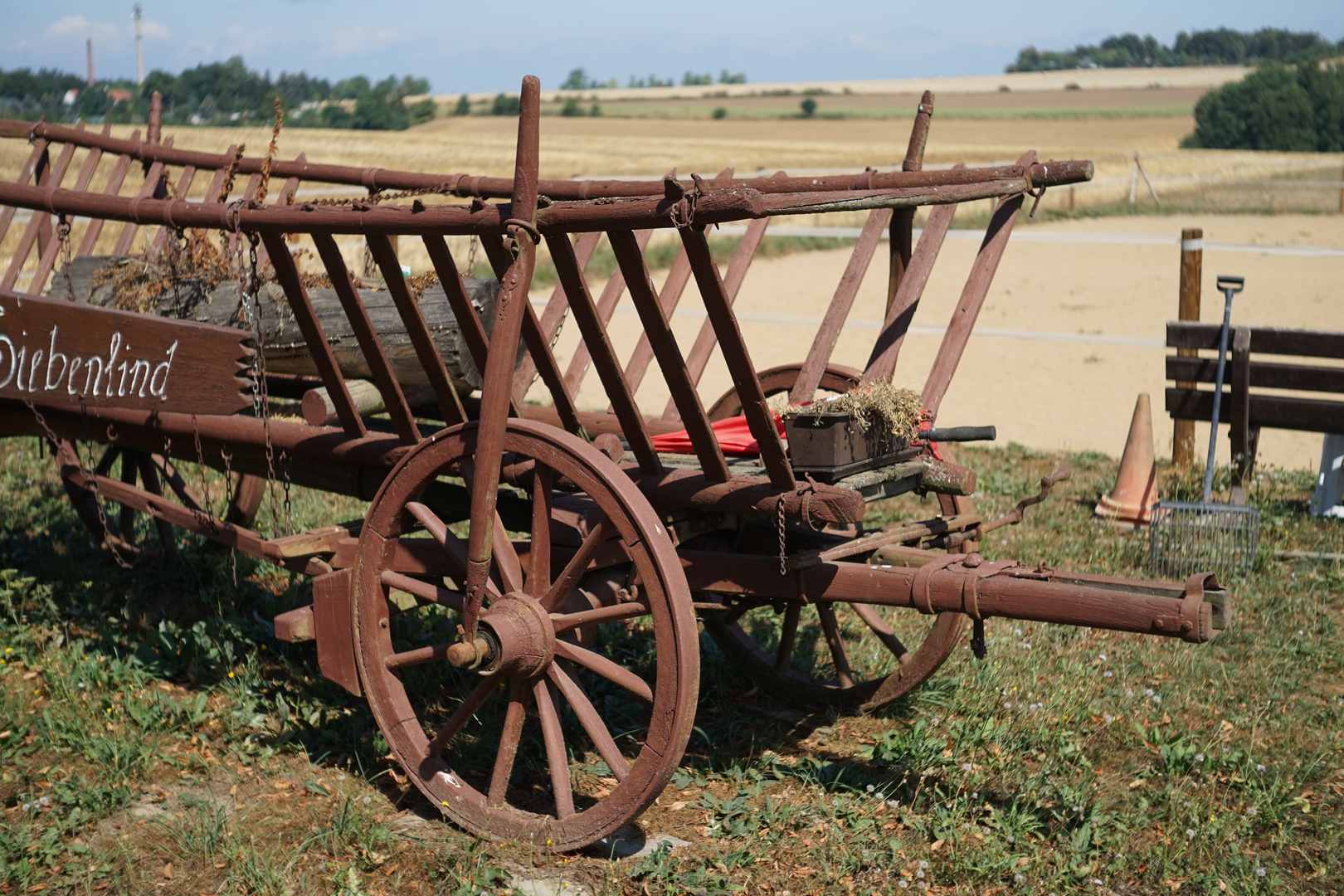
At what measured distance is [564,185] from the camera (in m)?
4.22

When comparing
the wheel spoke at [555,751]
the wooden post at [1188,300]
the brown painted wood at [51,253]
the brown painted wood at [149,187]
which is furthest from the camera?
the wooden post at [1188,300]

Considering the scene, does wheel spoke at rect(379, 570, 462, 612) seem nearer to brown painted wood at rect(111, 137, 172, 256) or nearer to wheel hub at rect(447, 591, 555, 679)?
wheel hub at rect(447, 591, 555, 679)

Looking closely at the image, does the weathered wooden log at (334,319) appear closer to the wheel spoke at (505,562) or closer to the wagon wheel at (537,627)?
the wagon wheel at (537,627)

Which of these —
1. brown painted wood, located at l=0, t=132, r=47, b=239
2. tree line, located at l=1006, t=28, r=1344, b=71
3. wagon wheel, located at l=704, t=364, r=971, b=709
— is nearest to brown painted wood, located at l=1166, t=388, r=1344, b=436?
wagon wheel, located at l=704, t=364, r=971, b=709

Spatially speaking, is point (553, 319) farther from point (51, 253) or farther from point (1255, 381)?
point (1255, 381)

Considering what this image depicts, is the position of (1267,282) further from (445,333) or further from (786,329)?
(445,333)

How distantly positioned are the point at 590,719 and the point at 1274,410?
4574 mm

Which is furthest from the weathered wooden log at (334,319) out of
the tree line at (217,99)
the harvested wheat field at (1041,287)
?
the tree line at (217,99)

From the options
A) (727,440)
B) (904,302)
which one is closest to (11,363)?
(727,440)

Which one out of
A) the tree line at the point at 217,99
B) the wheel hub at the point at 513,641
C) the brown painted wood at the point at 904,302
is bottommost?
the wheel hub at the point at 513,641

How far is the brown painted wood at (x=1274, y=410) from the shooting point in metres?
5.89

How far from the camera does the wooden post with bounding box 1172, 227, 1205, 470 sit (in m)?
7.07

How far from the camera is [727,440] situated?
11.6ft

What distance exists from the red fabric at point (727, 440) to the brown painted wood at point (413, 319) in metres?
0.70
